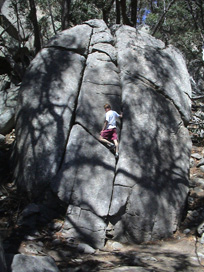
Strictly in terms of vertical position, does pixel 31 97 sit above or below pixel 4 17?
below

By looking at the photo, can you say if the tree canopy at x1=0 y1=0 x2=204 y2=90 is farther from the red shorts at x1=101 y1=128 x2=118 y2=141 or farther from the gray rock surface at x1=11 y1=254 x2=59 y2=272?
the gray rock surface at x1=11 y1=254 x2=59 y2=272

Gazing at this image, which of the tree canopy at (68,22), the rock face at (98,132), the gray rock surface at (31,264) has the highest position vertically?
the tree canopy at (68,22)

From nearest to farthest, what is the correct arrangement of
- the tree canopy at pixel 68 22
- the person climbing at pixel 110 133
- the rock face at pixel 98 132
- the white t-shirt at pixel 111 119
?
the rock face at pixel 98 132
the person climbing at pixel 110 133
the white t-shirt at pixel 111 119
the tree canopy at pixel 68 22

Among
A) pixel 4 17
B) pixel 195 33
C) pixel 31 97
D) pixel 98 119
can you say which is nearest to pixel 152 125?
pixel 98 119

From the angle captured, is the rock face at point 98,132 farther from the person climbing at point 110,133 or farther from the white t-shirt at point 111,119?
the white t-shirt at point 111,119

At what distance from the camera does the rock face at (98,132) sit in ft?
21.4

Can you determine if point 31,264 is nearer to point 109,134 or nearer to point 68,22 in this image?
point 109,134

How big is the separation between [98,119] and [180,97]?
2.23 m

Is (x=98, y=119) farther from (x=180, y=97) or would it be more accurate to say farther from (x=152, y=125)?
(x=180, y=97)

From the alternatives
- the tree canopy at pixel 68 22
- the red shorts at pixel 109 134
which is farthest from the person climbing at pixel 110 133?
Result: the tree canopy at pixel 68 22

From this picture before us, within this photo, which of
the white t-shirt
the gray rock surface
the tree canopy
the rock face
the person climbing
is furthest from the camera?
the tree canopy

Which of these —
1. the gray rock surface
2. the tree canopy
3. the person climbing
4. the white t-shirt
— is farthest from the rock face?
the tree canopy

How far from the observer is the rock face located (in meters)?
6.52

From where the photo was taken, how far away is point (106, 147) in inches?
283
